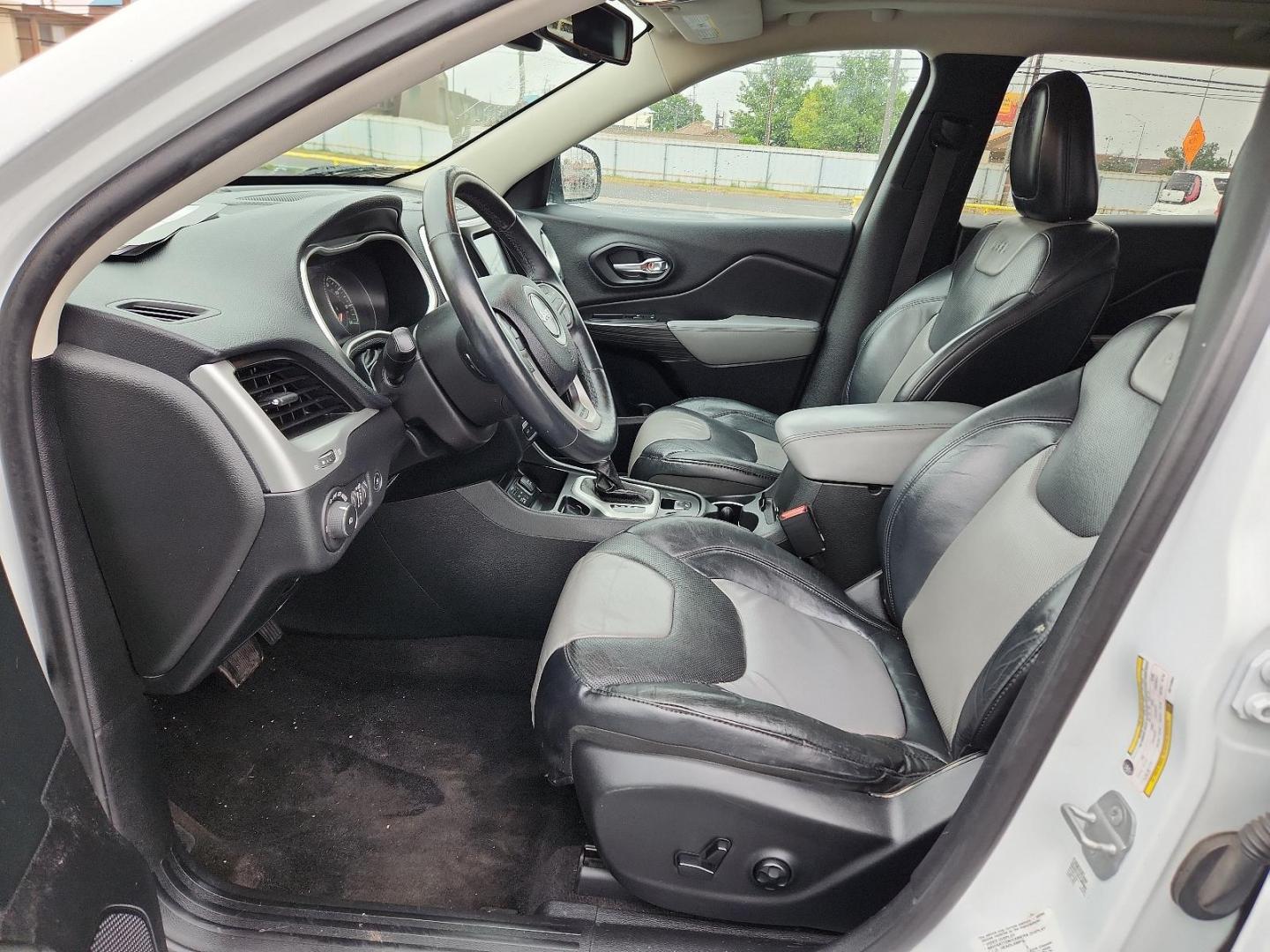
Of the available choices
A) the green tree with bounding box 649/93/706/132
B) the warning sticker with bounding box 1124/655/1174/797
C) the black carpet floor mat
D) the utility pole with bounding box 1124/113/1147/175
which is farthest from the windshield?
the warning sticker with bounding box 1124/655/1174/797

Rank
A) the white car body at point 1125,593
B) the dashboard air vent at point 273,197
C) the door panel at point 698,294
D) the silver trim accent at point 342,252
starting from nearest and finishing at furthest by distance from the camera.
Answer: the white car body at point 1125,593 → the silver trim accent at point 342,252 → the dashboard air vent at point 273,197 → the door panel at point 698,294

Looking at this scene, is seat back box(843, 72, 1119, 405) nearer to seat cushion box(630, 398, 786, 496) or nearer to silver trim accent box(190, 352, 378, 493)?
seat cushion box(630, 398, 786, 496)

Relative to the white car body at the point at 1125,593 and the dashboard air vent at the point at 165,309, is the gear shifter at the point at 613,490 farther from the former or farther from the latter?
the white car body at the point at 1125,593

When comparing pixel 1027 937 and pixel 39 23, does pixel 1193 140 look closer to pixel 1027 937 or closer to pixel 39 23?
pixel 1027 937

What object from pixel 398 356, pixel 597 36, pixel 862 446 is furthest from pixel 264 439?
pixel 597 36

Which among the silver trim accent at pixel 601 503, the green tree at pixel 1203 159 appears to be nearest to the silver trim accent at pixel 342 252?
the silver trim accent at pixel 601 503

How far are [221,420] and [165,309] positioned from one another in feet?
0.47

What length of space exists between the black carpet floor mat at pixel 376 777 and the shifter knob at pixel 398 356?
2.41ft

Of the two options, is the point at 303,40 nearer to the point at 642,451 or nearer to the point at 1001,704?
the point at 1001,704

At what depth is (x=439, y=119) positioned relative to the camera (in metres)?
2.28

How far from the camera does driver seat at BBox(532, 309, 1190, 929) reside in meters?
1.04

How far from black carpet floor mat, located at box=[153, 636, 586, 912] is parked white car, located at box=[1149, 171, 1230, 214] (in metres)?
2.10

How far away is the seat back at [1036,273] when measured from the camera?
1837mm

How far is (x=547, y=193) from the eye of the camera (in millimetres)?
2727
